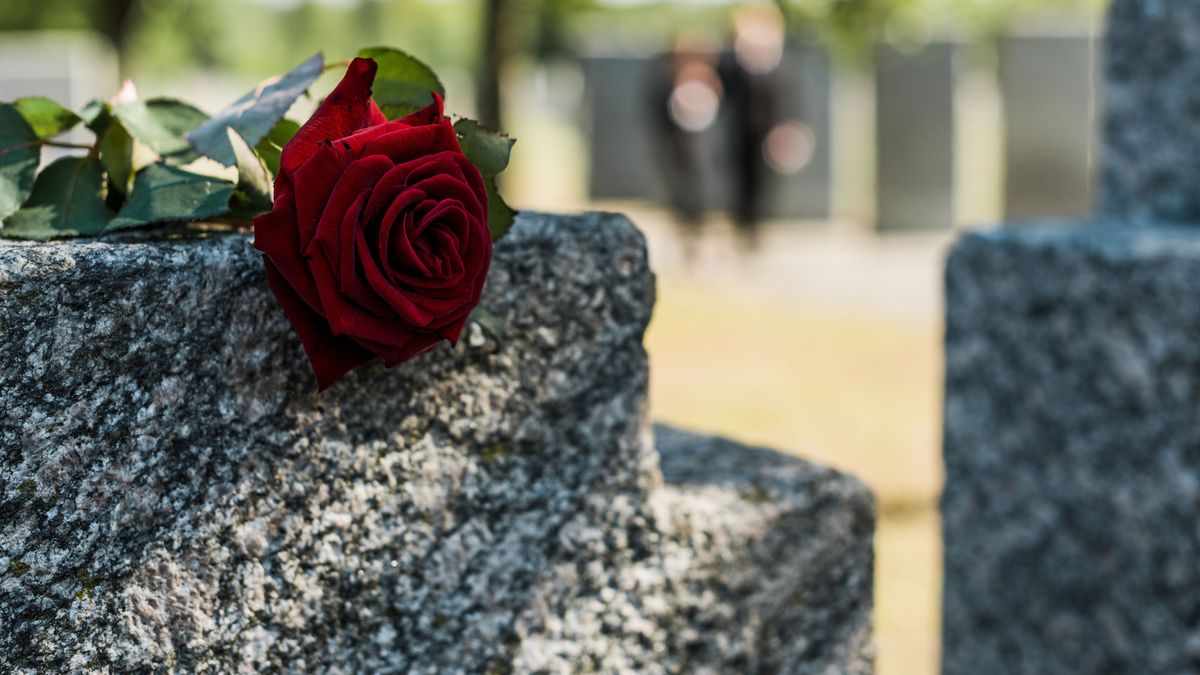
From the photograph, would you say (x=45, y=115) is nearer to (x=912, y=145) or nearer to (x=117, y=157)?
(x=117, y=157)

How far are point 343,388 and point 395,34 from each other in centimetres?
6542

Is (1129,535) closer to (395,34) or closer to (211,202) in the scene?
(211,202)

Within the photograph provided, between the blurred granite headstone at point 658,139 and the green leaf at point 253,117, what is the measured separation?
1269 cm

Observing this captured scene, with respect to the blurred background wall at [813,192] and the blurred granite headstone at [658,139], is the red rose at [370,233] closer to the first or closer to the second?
the blurred background wall at [813,192]

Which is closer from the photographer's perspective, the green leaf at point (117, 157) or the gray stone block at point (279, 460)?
the gray stone block at point (279, 460)

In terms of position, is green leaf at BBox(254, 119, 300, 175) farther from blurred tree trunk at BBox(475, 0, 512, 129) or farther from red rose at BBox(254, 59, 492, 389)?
blurred tree trunk at BBox(475, 0, 512, 129)

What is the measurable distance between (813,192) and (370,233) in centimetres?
1439

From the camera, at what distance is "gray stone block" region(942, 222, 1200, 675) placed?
208 centimetres

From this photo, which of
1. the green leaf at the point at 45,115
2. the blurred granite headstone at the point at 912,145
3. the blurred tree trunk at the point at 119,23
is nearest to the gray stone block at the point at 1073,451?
the green leaf at the point at 45,115

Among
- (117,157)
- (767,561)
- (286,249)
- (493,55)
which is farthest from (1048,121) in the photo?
(286,249)

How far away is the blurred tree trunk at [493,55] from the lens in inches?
463

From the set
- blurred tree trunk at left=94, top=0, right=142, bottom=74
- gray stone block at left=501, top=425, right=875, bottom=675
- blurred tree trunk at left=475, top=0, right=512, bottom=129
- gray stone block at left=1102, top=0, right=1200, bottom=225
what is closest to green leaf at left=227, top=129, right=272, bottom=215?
gray stone block at left=501, top=425, right=875, bottom=675

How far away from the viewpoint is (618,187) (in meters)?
16.0

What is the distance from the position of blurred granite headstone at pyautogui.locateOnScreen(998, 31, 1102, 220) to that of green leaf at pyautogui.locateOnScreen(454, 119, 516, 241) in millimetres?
12198
